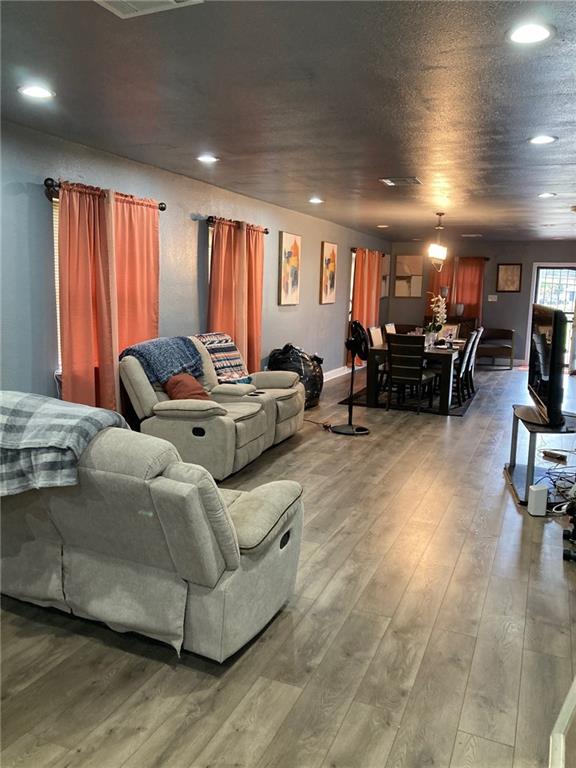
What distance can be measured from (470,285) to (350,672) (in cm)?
1045

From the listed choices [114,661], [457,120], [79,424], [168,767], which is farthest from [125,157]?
[168,767]

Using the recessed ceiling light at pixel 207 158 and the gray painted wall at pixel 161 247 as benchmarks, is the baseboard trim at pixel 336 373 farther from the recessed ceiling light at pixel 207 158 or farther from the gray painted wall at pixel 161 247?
the recessed ceiling light at pixel 207 158

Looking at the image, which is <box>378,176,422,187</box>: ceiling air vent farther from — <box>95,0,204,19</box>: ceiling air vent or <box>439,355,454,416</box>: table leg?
<box>95,0,204,19</box>: ceiling air vent

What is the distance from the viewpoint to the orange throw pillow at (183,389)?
4699mm

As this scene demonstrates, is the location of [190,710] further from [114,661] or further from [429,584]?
[429,584]

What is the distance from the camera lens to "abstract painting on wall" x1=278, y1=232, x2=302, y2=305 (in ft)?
25.0

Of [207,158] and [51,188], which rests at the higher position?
[207,158]

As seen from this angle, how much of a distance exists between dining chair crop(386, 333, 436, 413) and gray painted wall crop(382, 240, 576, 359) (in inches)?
213

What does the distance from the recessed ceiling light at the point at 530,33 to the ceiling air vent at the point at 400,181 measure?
2914mm

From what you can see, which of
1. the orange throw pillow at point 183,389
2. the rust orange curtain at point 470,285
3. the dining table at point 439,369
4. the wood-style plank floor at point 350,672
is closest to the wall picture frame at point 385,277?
the rust orange curtain at point 470,285

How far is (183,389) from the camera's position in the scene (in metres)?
4.71

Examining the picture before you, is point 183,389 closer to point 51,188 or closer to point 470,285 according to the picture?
→ point 51,188

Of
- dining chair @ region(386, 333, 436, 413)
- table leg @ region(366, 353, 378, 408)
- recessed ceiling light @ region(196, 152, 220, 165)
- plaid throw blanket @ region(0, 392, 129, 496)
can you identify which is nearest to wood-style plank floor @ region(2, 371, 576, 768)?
plaid throw blanket @ region(0, 392, 129, 496)

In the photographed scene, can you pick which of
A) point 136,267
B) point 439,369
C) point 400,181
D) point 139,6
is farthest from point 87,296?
point 439,369
